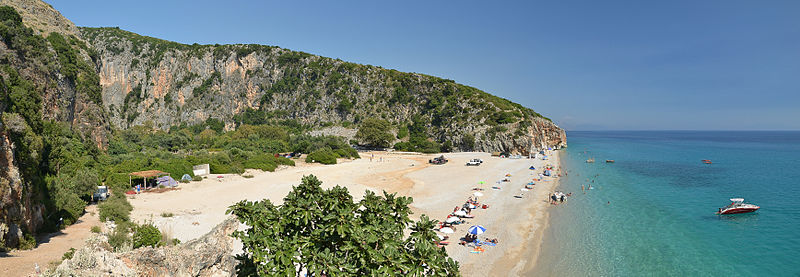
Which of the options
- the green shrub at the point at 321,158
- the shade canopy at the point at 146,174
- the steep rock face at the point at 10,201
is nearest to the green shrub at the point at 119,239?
the steep rock face at the point at 10,201

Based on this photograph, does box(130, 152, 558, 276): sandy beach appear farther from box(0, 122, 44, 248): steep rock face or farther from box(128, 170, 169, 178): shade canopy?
box(0, 122, 44, 248): steep rock face

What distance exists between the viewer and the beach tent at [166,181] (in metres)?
26.8

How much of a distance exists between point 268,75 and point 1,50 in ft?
244

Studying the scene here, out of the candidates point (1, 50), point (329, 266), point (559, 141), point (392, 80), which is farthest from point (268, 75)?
point (329, 266)

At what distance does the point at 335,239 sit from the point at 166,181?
28.0 m

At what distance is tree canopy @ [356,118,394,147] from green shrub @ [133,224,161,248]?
5485 centimetres

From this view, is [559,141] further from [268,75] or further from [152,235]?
[152,235]

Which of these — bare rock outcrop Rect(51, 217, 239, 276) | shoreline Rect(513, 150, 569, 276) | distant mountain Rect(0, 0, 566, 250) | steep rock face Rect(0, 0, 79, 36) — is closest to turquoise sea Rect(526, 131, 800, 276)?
shoreline Rect(513, 150, 569, 276)

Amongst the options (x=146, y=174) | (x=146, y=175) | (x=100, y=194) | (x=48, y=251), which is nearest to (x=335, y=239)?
(x=48, y=251)

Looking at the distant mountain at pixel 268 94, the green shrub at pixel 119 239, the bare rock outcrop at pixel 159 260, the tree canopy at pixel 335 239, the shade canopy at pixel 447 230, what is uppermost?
the distant mountain at pixel 268 94

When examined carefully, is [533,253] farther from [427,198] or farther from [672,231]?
[427,198]

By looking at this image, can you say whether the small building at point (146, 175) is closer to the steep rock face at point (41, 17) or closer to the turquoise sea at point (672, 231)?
the turquoise sea at point (672, 231)

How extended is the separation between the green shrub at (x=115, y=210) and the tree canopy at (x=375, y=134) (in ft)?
158

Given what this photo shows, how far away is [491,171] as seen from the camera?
42531mm
